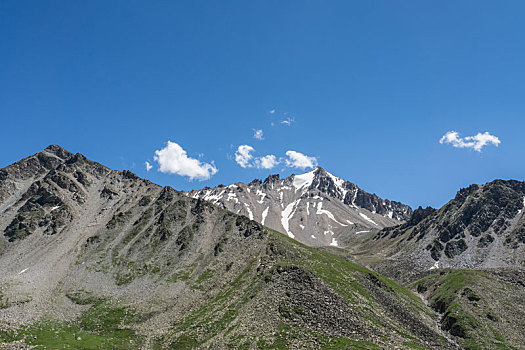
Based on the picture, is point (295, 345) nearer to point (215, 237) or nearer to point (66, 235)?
point (215, 237)

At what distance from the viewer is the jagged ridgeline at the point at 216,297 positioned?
8369 centimetres

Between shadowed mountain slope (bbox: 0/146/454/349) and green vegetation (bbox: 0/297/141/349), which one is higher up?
shadowed mountain slope (bbox: 0/146/454/349)

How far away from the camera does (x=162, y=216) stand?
19200cm

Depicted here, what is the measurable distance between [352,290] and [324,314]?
2533 cm

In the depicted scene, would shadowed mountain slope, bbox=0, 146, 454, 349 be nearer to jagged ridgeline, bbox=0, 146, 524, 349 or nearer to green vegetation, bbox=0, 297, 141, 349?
green vegetation, bbox=0, 297, 141, 349

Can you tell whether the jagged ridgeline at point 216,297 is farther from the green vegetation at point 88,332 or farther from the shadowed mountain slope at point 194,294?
the shadowed mountain slope at point 194,294

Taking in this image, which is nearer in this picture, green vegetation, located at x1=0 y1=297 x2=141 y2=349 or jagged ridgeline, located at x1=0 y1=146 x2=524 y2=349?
green vegetation, located at x1=0 y1=297 x2=141 y2=349

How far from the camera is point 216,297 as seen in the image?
362ft

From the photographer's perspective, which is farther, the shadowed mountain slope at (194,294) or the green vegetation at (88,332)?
the shadowed mountain slope at (194,294)

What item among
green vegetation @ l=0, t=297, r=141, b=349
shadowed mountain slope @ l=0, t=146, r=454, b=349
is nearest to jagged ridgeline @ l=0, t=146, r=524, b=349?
green vegetation @ l=0, t=297, r=141, b=349

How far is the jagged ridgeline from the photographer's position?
83688mm

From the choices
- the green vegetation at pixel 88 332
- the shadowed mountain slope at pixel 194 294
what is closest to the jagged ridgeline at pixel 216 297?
the green vegetation at pixel 88 332

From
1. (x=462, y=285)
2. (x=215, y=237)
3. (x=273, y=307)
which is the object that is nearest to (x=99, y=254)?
(x=215, y=237)

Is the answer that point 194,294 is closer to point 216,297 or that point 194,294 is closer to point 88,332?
point 216,297
